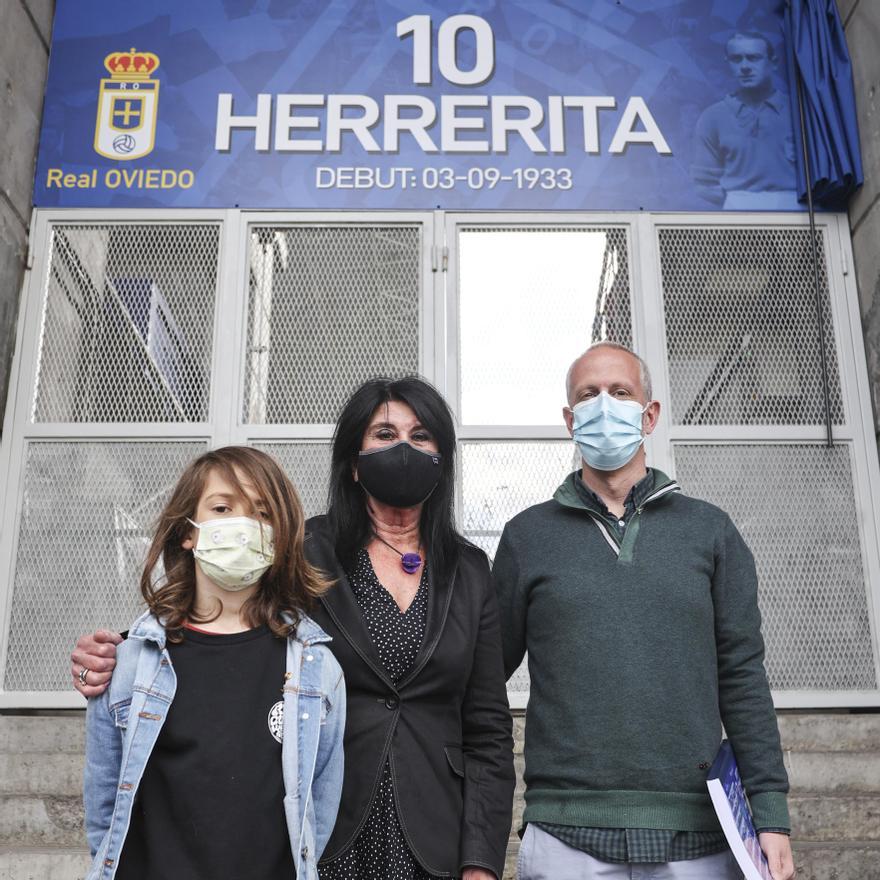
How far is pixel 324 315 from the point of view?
4613mm

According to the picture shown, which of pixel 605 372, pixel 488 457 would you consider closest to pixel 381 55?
pixel 488 457

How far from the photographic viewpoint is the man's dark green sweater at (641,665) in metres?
1.86

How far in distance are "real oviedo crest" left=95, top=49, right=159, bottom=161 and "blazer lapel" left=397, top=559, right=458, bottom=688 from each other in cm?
345

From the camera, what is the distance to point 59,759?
354 centimetres

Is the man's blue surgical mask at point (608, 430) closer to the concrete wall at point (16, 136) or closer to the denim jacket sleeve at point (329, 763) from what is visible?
the denim jacket sleeve at point (329, 763)

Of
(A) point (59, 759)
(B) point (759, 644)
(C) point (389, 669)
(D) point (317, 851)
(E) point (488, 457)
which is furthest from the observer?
(E) point (488, 457)

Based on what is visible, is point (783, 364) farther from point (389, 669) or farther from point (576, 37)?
point (389, 669)

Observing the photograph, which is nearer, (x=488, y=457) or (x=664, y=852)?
(x=664, y=852)

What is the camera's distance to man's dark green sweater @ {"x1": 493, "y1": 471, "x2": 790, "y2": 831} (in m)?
A: 1.86

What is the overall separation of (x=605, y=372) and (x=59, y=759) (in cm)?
250

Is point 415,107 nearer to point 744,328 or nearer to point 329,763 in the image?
point 744,328

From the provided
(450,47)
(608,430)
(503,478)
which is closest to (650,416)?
(608,430)

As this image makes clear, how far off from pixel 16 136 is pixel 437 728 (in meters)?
3.80

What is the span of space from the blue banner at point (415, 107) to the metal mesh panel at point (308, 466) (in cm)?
117
